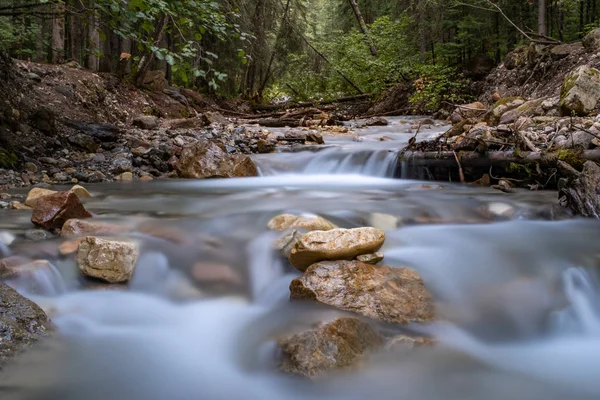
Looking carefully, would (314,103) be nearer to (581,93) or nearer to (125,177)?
(581,93)

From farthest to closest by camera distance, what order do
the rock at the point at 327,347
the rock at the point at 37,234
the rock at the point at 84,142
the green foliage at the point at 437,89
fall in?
the green foliage at the point at 437,89
the rock at the point at 84,142
the rock at the point at 37,234
the rock at the point at 327,347

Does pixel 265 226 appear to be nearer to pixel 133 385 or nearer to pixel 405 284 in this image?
pixel 405 284

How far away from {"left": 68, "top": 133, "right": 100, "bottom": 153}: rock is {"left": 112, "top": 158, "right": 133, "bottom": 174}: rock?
656 mm

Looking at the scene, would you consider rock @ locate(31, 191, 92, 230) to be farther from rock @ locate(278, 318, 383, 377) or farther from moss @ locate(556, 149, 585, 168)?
moss @ locate(556, 149, 585, 168)

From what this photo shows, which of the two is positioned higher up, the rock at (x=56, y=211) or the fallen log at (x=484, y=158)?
the fallen log at (x=484, y=158)

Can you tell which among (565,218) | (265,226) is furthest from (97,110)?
(565,218)

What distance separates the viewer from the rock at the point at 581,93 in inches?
281

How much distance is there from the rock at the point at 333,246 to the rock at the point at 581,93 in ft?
18.7

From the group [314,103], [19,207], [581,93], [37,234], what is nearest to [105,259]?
[37,234]

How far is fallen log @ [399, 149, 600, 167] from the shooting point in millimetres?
5054

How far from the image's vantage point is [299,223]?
376 centimetres

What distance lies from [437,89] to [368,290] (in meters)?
13.1

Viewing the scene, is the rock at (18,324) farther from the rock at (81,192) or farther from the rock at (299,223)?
the rock at (81,192)

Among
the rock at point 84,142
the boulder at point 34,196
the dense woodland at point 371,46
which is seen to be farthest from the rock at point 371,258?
the dense woodland at point 371,46
